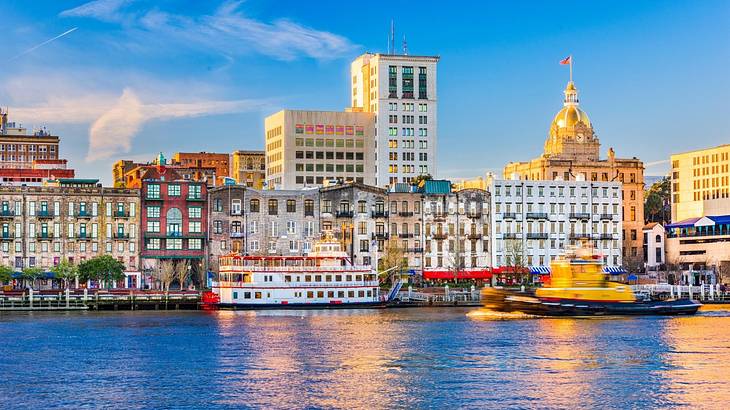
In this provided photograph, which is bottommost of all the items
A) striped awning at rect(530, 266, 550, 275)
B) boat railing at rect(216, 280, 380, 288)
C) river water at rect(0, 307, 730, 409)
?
river water at rect(0, 307, 730, 409)

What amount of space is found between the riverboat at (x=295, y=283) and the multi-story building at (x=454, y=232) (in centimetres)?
3279

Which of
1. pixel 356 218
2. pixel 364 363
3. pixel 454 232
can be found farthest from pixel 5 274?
pixel 364 363

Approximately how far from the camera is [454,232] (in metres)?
170

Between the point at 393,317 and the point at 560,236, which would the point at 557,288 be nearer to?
the point at 393,317

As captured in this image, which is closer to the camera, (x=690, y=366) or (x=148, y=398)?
(x=148, y=398)

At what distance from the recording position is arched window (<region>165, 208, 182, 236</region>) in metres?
158

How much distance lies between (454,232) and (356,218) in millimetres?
13699

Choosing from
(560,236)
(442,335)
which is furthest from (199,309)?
(560,236)

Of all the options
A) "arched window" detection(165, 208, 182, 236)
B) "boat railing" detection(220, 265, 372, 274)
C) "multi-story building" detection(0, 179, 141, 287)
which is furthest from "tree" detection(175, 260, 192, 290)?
"boat railing" detection(220, 265, 372, 274)

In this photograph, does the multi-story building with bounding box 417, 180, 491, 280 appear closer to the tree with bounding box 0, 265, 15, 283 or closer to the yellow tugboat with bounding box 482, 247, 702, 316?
the yellow tugboat with bounding box 482, 247, 702, 316

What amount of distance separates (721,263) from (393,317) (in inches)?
3421

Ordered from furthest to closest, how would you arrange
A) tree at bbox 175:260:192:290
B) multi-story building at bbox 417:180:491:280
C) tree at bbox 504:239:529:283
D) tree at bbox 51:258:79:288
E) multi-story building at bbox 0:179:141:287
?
tree at bbox 504:239:529:283 → multi-story building at bbox 417:180:491:280 → tree at bbox 175:260:192:290 → multi-story building at bbox 0:179:141:287 → tree at bbox 51:258:79:288

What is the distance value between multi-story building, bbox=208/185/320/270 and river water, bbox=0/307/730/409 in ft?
134

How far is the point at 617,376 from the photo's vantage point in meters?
73.1
